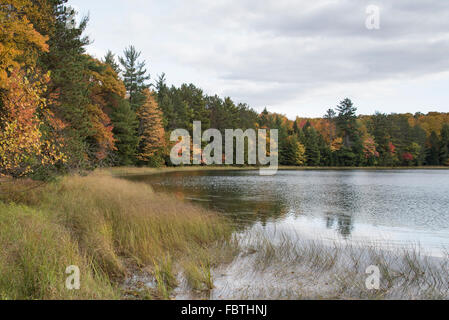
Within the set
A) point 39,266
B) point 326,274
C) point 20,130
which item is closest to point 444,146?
point 326,274

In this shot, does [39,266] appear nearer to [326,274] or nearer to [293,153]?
[326,274]

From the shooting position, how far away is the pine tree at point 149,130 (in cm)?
4869

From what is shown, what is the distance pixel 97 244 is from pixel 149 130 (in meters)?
43.8

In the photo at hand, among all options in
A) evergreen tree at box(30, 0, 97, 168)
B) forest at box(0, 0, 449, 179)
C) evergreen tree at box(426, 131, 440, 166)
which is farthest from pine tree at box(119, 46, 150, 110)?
evergreen tree at box(426, 131, 440, 166)

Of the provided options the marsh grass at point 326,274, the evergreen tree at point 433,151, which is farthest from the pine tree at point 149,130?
the evergreen tree at point 433,151

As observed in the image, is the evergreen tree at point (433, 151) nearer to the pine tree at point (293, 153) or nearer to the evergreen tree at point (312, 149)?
the evergreen tree at point (312, 149)

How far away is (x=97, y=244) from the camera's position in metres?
6.82

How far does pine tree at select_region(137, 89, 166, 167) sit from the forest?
17cm

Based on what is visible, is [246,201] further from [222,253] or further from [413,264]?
[413,264]

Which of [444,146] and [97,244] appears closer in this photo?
[97,244]

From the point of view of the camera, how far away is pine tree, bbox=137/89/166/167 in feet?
160

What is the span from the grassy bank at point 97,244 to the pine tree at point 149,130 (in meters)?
36.6

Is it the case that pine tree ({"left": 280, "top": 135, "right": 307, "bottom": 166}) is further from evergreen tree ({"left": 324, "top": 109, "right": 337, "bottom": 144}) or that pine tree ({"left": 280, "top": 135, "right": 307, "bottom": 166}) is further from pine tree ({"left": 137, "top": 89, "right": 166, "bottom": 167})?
pine tree ({"left": 137, "top": 89, "right": 166, "bottom": 167})

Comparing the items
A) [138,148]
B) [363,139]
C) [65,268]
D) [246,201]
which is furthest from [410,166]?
[65,268]
